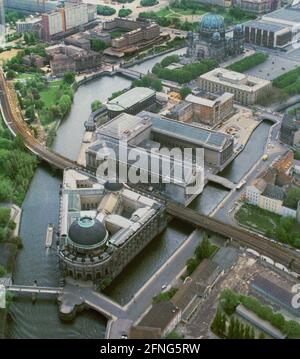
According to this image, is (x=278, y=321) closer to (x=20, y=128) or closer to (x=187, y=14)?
(x=20, y=128)

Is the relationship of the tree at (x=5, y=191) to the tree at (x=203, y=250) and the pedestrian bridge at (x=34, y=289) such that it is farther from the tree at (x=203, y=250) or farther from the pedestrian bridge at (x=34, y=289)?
the tree at (x=203, y=250)

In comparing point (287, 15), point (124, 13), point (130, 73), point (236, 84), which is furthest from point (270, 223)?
point (124, 13)

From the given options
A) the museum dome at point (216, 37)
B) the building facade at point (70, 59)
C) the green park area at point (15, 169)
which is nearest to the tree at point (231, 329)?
the green park area at point (15, 169)

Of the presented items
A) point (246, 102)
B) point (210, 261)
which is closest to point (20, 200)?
point (210, 261)

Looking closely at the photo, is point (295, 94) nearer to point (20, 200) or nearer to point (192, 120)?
point (192, 120)

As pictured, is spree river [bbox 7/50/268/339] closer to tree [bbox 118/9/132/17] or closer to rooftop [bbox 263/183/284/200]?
rooftop [bbox 263/183/284/200]
